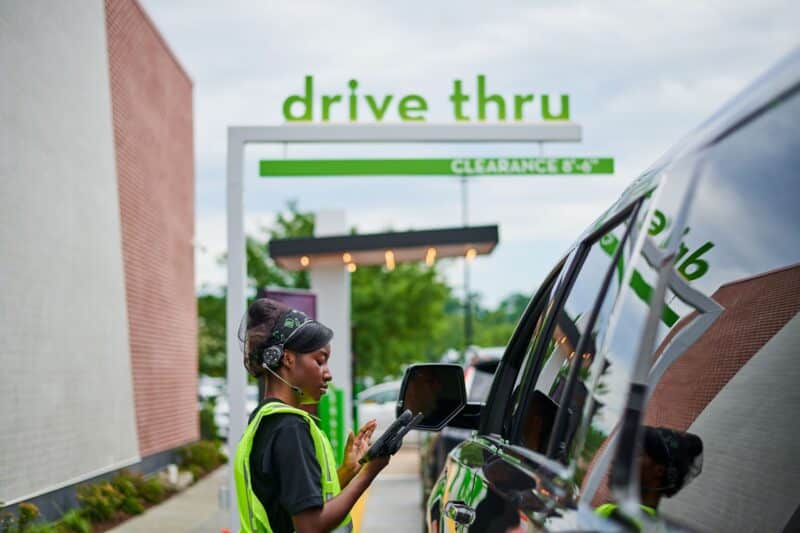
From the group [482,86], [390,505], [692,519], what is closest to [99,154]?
[482,86]

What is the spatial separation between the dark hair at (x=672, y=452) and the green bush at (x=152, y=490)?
1306 cm

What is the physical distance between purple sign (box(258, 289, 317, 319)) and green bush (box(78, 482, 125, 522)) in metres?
2.87

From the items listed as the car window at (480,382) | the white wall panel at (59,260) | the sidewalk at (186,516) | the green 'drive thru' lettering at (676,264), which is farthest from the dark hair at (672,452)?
the sidewalk at (186,516)

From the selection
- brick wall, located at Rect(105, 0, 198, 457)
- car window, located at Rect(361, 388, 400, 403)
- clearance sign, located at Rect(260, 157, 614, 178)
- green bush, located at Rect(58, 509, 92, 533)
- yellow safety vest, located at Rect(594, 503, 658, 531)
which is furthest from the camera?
car window, located at Rect(361, 388, 400, 403)

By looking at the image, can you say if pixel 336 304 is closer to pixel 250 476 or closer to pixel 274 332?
pixel 274 332

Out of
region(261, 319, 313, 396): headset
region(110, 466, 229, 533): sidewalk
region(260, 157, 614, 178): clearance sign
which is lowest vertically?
region(110, 466, 229, 533): sidewalk

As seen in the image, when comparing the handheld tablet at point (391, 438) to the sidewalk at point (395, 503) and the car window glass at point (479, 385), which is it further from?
the car window glass at point (479, 385)

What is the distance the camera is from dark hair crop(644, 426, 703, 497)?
254cm

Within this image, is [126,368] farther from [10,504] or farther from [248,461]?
[248,461]

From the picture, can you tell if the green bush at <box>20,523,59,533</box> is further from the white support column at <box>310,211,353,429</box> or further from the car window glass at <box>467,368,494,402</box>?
the white support column at <box>310,211,353,429</box>

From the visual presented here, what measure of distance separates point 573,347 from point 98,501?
10.7 metres

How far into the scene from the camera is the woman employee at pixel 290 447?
3342 mm

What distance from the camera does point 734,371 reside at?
316 cm

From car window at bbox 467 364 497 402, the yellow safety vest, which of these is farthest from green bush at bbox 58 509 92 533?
the yellow safety vest
